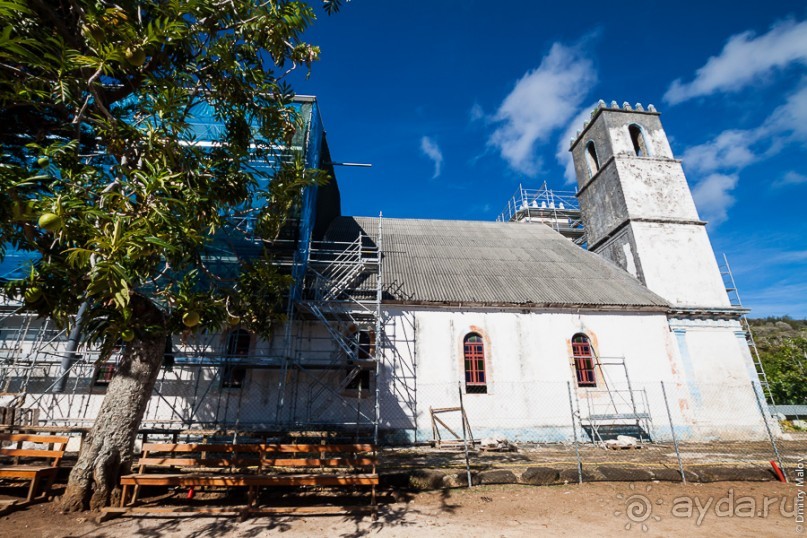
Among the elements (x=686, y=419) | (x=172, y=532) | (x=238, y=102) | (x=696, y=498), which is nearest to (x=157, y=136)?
(x=238, y=102)

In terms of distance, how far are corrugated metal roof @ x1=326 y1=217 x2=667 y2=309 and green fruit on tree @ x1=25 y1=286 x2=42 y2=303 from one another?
11.2 m

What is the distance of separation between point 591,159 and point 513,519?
22663mm

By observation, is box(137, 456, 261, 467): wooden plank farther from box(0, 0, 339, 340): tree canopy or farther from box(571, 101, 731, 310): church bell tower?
box(571, 101, 731, 310): church bell tower

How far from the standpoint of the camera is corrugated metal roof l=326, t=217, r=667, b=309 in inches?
589

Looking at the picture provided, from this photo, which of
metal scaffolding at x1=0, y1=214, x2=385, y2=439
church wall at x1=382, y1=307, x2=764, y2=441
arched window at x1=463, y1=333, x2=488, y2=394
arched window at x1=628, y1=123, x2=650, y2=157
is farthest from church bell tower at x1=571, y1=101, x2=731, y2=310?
metal scaffolding at x1=0, y1=214, x2=385, y2=439

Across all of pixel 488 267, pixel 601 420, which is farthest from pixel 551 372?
pixel 488 267

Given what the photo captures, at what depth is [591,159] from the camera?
23.0m

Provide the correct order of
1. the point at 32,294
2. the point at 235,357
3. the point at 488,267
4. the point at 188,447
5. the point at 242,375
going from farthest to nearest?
1. the point at 488,267
2. the point at 242,375
3. the point at 235,357
4. the point at 188,447
5. the point at 32,294

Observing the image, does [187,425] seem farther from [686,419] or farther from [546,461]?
[686,419]

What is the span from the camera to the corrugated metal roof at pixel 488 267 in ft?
49.1

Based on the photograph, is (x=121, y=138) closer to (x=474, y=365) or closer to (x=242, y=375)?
(x=242, y=375)

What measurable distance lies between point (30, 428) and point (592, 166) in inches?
1053

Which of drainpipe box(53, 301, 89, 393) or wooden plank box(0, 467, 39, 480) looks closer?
wooden plank box(0, 467, 39, 480)

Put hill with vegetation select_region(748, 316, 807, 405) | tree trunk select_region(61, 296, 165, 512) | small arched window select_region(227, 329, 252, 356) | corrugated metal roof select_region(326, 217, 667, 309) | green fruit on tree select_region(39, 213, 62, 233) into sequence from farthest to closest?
hill with vegetation select_region(748, 316, 807, 405)
corrugated metal roof select_region(326, 217, 667, 309)
small arched window select_region(227, 329, 252, 356)
tree trunk select_region(61, 296, 165, 512)
green fruit on tree select_region(39, 213, 62, 233)
